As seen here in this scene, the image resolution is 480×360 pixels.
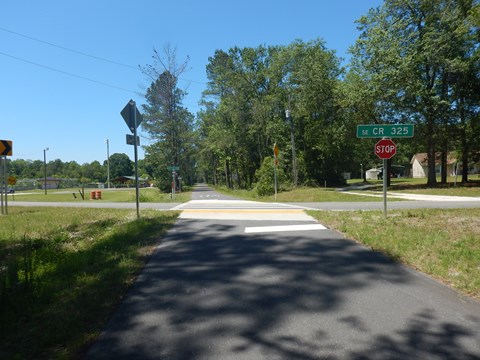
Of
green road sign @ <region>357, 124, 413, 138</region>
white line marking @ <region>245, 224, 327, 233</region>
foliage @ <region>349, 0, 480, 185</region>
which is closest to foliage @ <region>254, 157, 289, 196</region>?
foliage @ <region>349, 0, 480, 185</region>

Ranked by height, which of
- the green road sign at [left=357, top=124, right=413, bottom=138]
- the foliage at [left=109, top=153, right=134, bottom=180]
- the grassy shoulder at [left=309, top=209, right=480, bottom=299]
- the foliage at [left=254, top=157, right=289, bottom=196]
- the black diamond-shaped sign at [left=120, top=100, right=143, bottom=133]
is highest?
the foliage at [left=109, top=153, right=134, bottom=180]

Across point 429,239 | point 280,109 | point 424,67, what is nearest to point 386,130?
point 429,239

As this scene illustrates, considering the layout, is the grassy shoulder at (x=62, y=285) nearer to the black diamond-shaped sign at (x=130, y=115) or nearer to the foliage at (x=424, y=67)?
the black diamond-shaped sign at (x=130, y=115)

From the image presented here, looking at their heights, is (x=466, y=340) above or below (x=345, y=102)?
below

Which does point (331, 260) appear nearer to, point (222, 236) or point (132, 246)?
point (222, 236)

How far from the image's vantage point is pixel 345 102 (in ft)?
107

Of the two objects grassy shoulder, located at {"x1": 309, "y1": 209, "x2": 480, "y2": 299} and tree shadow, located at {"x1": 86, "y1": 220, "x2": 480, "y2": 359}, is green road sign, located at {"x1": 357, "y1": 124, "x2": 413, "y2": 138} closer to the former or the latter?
grassy shoulder, located at {"x1": 309, "y1": 209, "x2": 480, "y2": 299}

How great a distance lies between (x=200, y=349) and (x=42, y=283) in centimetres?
305

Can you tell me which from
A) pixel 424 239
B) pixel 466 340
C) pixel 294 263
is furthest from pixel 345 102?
pixel 466 340

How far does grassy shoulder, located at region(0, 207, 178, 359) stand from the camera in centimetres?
334

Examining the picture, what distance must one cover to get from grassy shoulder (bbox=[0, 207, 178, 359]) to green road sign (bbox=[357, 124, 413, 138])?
6060 millimetres

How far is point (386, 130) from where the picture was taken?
9.98m

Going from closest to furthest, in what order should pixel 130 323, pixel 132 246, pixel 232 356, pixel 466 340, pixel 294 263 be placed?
pixel 232 356
pixel 466 340
pixel 130 323
pixel 294 263
pixel 132 246

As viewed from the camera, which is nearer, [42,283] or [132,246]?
[42,283]
